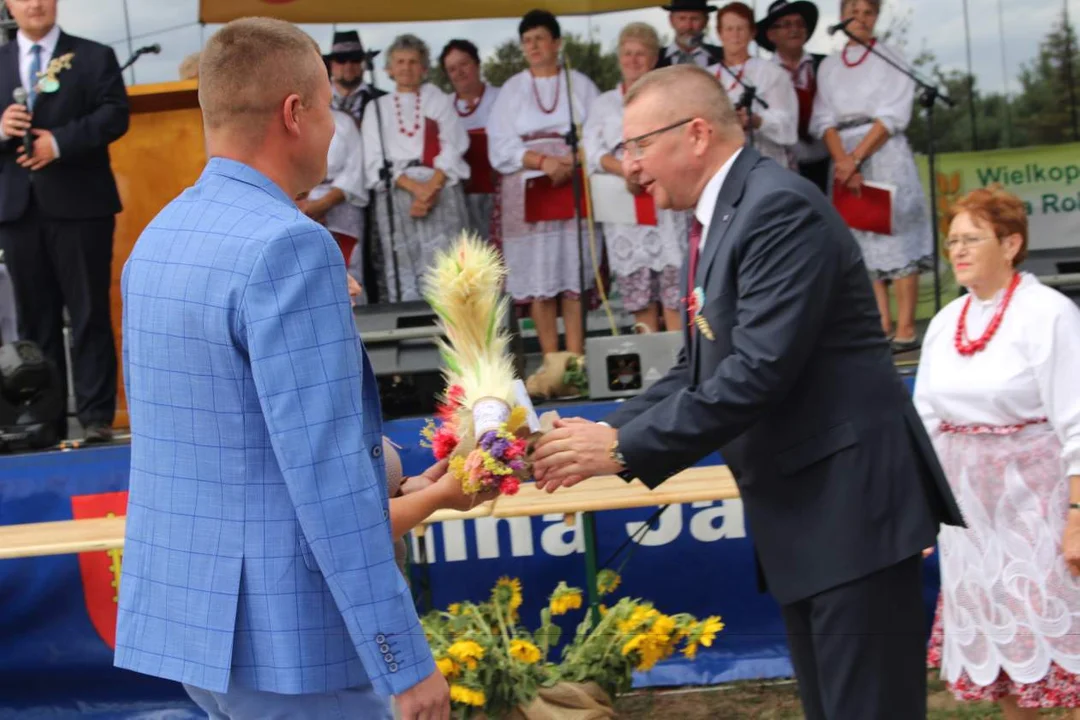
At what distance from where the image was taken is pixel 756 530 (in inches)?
105

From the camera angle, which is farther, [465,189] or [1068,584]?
[465,189]

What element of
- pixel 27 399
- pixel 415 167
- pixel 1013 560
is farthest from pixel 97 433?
pixel 1013 560

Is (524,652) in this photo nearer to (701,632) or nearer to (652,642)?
(652,642)

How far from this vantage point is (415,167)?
23.9 feet

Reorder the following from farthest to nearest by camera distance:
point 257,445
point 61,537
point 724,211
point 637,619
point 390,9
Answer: point 390,9 < point 61,537 < point 637,619 < point 724,211 < point 257,445

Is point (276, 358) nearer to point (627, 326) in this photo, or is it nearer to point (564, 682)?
point (564, 682)

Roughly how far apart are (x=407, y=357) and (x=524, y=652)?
2161mm

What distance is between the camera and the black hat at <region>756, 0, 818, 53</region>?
24.6 ft

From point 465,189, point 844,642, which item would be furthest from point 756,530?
point 465,189

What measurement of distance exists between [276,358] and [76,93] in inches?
169

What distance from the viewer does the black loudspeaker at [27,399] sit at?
5.29 metres

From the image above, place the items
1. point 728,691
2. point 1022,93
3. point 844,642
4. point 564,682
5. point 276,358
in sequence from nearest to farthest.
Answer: point 276,358 → point 844,642 → point 564,682 → point 728,691 → point 1022,93

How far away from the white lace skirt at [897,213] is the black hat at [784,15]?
2.93 ft

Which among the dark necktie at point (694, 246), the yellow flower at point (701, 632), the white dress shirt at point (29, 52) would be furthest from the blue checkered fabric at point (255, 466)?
the white dress shirt at point (29, 52)
